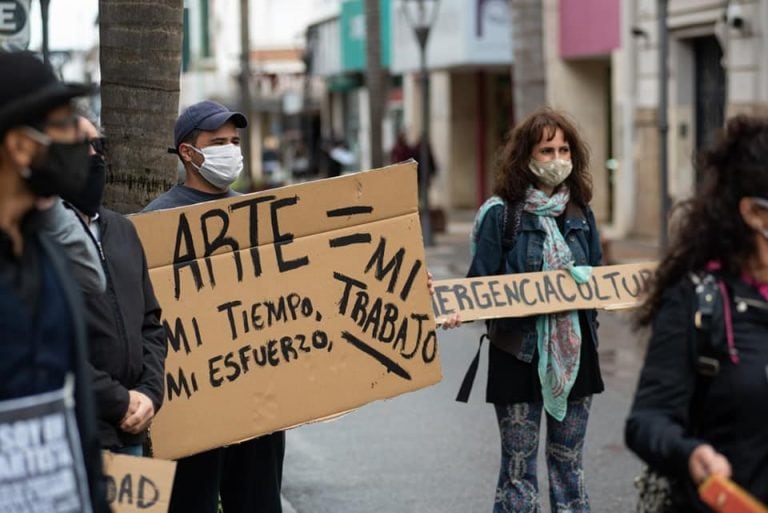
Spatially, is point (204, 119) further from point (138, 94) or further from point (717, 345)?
point (717, 345)

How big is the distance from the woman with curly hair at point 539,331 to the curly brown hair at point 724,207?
2.27 m

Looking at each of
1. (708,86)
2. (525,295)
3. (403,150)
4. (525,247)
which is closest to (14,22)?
(525,247)

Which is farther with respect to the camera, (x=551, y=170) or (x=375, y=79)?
(x=375, y=79)

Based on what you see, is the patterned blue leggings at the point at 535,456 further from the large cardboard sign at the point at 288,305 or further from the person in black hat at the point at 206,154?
the person in black hat at the point at 206,154

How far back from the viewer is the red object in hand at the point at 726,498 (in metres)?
3.13

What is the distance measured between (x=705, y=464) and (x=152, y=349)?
1.88m

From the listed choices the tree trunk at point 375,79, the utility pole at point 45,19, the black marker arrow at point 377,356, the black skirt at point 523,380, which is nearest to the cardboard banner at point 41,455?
the black marker arrow at point 377,356

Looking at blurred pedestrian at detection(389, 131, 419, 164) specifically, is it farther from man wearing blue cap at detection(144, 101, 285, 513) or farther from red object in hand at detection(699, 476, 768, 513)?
red object in hand at detection(699, 476, 768, 513)

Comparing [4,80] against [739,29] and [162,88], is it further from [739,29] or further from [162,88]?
[739,29]

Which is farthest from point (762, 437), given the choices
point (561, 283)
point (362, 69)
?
point (362, 69)

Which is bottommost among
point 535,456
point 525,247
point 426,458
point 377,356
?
point 426,458

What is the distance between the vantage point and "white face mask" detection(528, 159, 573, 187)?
589 centimetres

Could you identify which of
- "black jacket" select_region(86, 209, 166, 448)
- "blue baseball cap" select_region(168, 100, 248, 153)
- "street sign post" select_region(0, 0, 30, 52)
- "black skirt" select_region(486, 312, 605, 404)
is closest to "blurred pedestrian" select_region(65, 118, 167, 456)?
"black jacket" select_region(86, 209, 166, 448)

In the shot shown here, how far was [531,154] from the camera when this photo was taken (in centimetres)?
595
